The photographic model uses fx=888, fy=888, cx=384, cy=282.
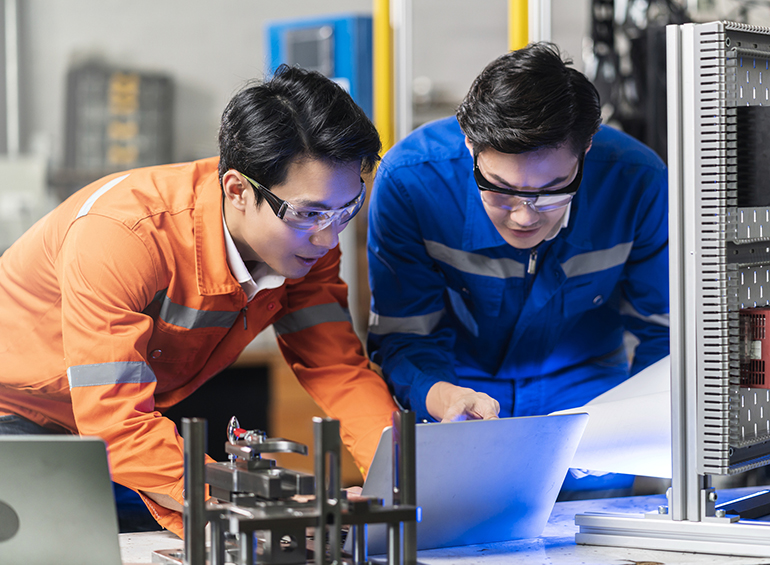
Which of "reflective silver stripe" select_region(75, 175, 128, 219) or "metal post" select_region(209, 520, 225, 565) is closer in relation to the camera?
"metal post" select_region(209, 520, 225, 565)

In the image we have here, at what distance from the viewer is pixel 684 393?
1275 mm

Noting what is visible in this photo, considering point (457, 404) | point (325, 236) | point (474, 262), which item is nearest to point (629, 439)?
point (457, 404)

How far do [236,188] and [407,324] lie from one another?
0.55m

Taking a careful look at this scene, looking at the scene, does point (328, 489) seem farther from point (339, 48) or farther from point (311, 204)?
point (339, 48)

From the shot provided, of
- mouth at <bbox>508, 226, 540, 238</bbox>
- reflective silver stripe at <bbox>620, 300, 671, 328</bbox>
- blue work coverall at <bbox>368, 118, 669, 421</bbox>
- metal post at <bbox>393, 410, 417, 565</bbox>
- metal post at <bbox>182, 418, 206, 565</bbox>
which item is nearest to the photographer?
metal post at <bbox>182, 418, 206, 565</bbox>

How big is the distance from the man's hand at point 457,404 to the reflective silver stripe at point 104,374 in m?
0.50

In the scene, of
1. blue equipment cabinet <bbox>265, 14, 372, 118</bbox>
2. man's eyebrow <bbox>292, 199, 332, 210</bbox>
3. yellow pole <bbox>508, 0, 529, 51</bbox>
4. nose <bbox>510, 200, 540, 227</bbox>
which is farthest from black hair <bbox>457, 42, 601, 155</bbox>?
blue equipment cabinet <bbox>265, 14, 372, 118</bbox>

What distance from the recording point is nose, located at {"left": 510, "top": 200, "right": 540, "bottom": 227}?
159cm

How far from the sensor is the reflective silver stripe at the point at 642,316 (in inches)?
79.3

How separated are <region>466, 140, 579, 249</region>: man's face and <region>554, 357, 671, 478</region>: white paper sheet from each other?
13.8 inches

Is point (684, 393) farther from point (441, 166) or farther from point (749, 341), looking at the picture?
point (441, 166)

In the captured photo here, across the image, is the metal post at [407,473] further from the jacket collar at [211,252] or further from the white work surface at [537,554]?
the jacket collar at [211,252]

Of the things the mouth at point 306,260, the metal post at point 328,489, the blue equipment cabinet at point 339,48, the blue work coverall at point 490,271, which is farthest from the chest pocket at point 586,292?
the blue equipment cabinet at point 339,48

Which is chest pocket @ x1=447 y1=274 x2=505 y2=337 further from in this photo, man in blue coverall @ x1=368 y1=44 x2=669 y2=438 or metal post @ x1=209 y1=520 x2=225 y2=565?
metal post @ x1=209 y1=520 x2=225 y2=565
